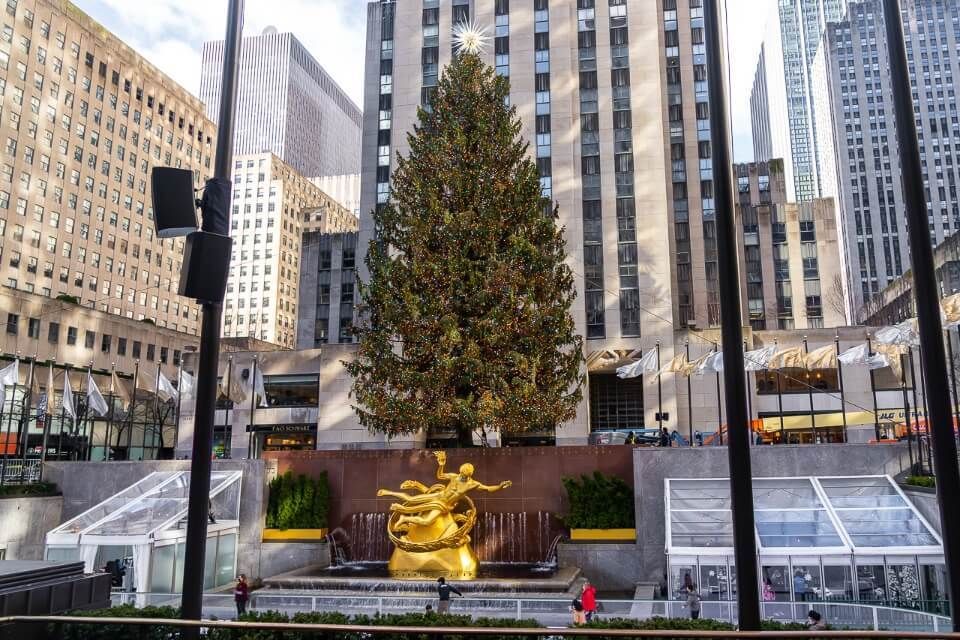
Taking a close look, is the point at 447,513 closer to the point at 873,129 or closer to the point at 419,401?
the point at 419,401

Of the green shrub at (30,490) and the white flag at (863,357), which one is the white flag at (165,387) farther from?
the white flag at (863,357)

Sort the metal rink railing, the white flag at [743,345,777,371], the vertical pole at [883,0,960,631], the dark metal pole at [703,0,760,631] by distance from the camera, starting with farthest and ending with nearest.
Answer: the white flag at [743,345,777,371] → the metal rink railing → the vertical pole at [883,0,960,631] → the dark metal pole at [703,0,760,631]

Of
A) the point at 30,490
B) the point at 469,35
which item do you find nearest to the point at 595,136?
the point at 469,35

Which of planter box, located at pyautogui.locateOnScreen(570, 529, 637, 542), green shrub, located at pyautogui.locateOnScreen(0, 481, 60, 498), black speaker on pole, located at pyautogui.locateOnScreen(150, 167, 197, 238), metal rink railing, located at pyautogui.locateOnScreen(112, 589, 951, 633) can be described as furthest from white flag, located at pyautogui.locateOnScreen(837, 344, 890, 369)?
green shrub, located at pyautogui.locateOnScreen(0, 481, 60, 498)

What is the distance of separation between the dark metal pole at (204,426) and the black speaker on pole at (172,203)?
1.40 ft

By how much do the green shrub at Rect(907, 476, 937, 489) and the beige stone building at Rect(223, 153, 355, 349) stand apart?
4987 inches

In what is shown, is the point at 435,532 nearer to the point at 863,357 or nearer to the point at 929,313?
the point at 863,357

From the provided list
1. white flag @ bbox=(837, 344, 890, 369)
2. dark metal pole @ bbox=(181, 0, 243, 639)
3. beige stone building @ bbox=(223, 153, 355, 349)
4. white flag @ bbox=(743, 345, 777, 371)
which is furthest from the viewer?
beige stone building @ bbox=(223, 153, 355, 349)

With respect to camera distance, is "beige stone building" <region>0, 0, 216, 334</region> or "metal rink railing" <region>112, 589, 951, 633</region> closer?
"metal rink railing" <region>112, 589, 951, 633</region>

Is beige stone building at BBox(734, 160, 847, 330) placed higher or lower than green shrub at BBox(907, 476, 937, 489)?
higher

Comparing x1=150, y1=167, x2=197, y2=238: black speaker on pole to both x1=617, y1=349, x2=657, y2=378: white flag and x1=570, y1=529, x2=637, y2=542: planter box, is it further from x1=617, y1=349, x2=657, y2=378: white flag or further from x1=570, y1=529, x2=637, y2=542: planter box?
x1=617, y1=349, x2=657, y2=378: white flag

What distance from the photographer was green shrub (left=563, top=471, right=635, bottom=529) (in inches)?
1128

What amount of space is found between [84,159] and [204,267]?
3942 inches

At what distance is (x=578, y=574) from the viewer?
26.3 m
